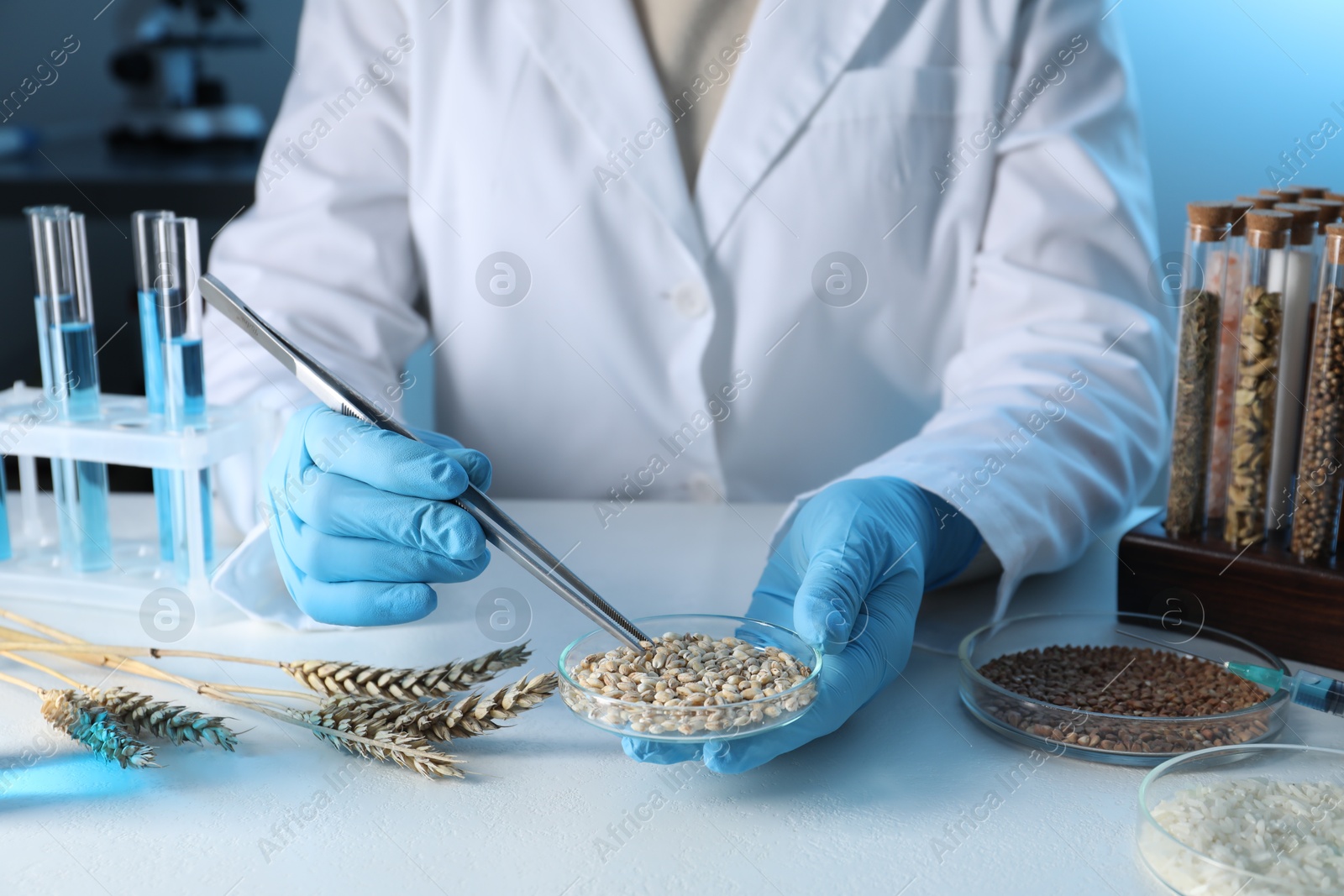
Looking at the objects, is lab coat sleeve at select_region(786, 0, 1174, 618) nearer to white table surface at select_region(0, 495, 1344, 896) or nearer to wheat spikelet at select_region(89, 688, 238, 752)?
white table surface at select_region(0, 495, 1344, 896)

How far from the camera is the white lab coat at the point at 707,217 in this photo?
129cm

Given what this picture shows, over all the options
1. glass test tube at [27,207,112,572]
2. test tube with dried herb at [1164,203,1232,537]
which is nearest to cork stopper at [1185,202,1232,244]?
test tube with dried herb at [1164,203,1232,537]

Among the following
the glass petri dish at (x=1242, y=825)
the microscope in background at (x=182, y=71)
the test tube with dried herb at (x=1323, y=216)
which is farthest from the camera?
the microscope in background at (x=182, y=71)

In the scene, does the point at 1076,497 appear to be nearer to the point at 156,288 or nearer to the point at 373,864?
the point at 373,864

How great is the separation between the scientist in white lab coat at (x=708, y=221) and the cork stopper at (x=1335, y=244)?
0.32 metres

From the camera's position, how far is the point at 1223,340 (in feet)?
3.13

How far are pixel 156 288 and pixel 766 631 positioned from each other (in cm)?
61

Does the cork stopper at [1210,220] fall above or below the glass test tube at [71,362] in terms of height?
above

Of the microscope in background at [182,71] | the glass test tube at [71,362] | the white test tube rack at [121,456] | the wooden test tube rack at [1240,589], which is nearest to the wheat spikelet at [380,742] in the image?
the white test tube rack at [121,456]

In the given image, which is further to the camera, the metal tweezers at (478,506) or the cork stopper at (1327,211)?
the cork stopper at (1327,211)

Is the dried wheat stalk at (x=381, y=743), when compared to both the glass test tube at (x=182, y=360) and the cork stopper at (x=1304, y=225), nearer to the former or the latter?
the glass test tube at (x=182, y=360)

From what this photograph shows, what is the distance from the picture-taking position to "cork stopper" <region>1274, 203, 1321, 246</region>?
901 millimetres

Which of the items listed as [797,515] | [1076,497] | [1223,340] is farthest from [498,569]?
[1223,340]

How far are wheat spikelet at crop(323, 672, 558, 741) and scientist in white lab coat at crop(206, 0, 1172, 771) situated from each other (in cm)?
52
